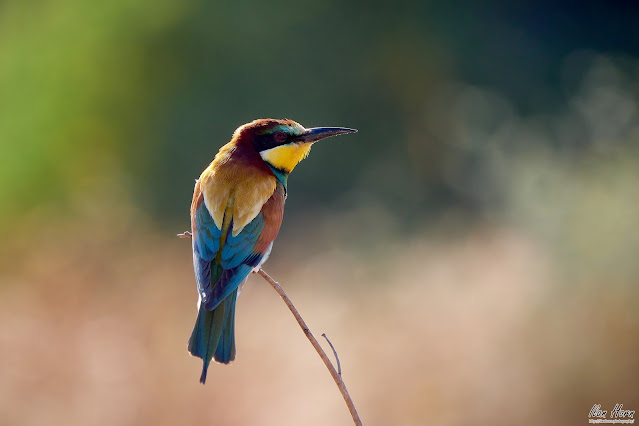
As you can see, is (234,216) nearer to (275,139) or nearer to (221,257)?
(221,257)

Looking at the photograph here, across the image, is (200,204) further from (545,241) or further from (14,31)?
(14,31)

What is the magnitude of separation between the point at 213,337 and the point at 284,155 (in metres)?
0.87

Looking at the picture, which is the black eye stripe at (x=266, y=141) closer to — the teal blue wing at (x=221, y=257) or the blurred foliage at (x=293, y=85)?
the teal blue wing at (x=221, y=257)

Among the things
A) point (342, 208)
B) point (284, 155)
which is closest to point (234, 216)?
point (284, 155)

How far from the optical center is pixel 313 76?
8312mm

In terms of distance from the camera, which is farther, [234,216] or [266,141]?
[266,141]

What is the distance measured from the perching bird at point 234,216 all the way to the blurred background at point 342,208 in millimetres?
1818

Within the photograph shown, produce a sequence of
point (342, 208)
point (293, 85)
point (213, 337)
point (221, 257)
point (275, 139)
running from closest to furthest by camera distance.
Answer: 1. point (213, 337)
2. point (221, 257)
3. point (275, 139)
4. point (342, 208)
5. point (293, 85)

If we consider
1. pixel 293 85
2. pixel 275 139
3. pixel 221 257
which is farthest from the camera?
pixel 293 85

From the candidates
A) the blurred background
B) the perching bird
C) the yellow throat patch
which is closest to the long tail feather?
the perching bird

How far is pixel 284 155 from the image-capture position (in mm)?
2895

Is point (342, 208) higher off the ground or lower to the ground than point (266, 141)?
higher

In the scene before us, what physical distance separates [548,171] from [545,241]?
860 mm

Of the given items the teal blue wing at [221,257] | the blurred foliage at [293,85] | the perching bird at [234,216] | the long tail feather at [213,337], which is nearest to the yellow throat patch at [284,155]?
the perching bird at [234,216]
